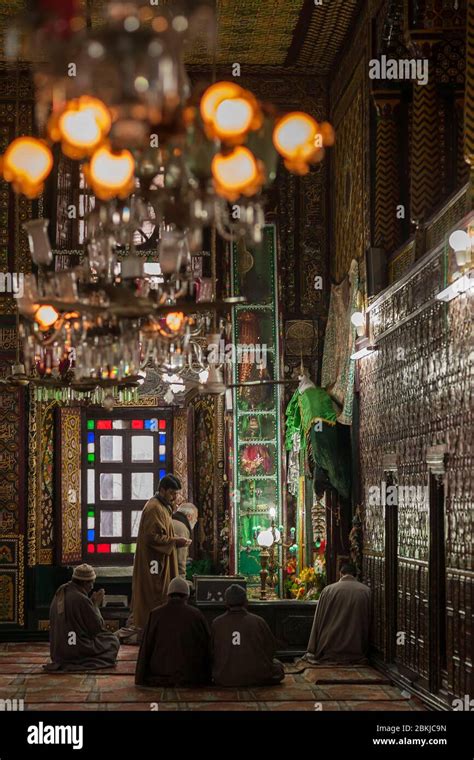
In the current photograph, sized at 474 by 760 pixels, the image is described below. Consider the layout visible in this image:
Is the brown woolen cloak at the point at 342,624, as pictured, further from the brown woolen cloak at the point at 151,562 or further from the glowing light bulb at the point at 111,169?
the glowing light bulb at the point at 111,169

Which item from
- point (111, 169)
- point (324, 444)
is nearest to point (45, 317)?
point (111, 169)

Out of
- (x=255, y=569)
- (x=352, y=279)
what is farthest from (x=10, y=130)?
(x=255, y=569)

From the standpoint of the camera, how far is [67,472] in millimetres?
15859

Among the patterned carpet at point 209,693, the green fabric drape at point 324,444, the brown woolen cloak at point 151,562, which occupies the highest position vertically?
the green fabric drape at point 324,444

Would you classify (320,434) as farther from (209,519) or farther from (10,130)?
(10,130)

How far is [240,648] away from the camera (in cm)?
1072

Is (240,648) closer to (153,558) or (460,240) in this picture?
(153,558)

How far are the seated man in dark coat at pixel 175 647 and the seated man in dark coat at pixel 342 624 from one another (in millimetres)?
1793

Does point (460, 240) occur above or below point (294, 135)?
above

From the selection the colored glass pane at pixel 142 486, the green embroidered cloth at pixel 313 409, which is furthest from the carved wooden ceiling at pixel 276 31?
the colored glass pane at pixel 142 486

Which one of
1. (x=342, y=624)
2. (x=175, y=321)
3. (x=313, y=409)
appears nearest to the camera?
(x=175, y=321)

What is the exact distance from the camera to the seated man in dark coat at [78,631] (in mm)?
11812

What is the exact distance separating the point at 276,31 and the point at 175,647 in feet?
24.3

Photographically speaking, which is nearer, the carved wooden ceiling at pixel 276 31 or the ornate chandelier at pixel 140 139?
the ornate chandelier at pixel 140 139
